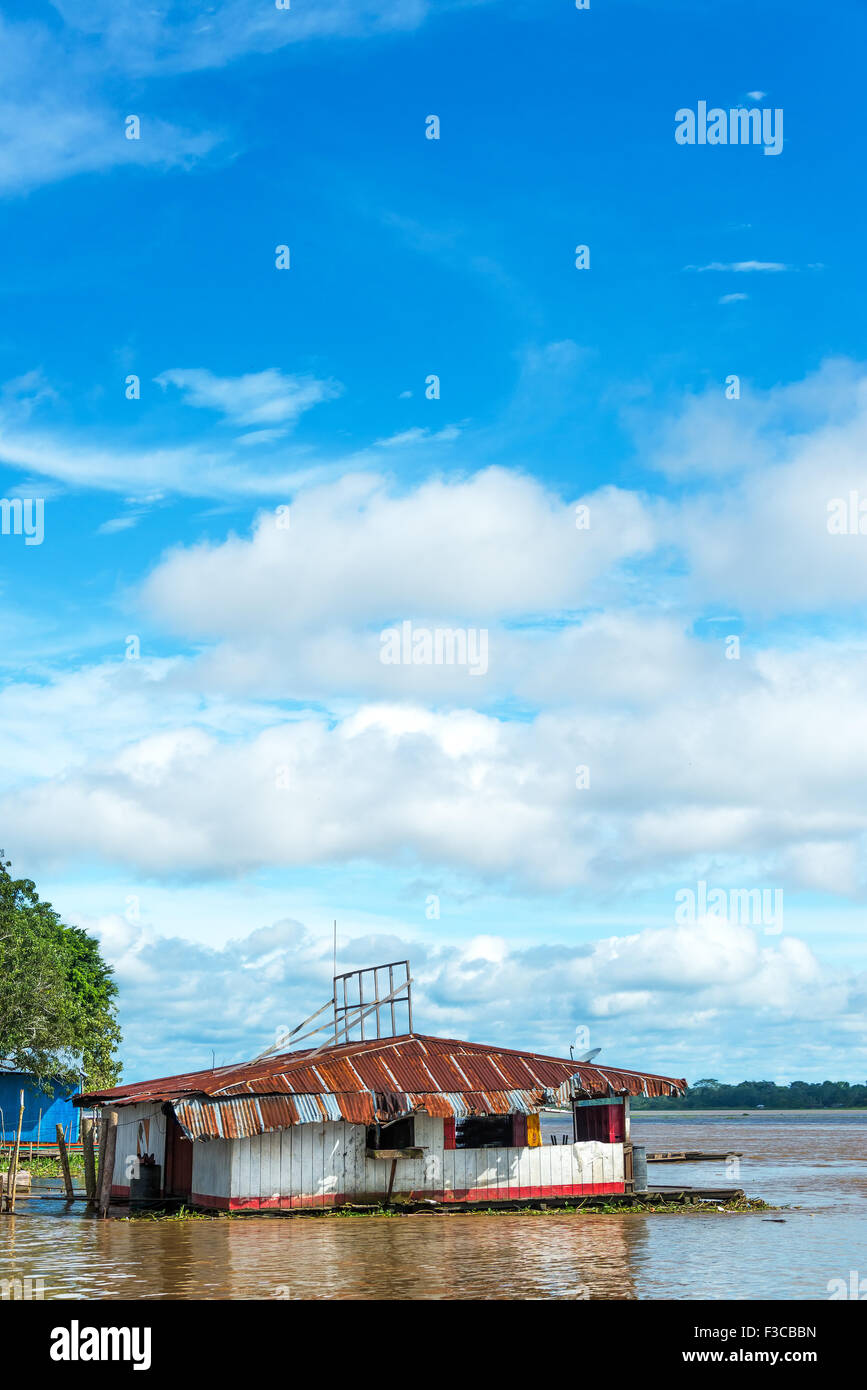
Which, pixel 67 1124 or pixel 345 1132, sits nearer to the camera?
pixel 345 1132

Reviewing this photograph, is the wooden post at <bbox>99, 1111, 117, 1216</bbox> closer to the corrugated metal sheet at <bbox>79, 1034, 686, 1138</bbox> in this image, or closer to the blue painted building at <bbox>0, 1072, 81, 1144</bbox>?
the corrugated metal sheet at <bbox>79, 1034, 686, 1138</bbox>

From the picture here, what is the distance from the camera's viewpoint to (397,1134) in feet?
105

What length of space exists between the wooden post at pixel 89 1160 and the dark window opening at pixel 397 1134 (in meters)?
9.11

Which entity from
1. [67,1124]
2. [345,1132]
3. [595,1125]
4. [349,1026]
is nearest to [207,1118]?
[345,1132]

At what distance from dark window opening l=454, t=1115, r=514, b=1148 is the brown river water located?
225 cm

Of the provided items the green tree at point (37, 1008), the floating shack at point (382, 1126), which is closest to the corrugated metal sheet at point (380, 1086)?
the floating shack at point (382, 1126)

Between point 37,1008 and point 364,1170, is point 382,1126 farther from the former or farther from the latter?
point 37,1008

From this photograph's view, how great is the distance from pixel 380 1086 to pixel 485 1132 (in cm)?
410

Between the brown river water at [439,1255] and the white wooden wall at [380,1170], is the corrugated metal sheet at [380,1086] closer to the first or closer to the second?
the white wooden wall at [380,1170]

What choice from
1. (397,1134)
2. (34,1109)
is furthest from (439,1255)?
(34,1109)

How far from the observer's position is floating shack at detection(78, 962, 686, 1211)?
29.8 meters
